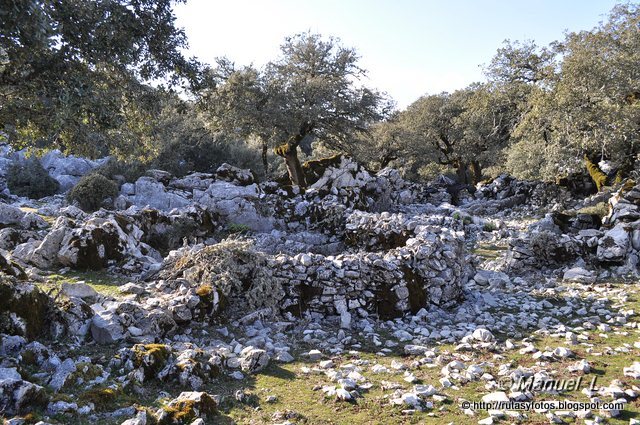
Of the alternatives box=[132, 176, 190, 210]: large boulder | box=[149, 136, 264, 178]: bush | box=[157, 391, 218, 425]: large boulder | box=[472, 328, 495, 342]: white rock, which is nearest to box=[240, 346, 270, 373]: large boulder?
box=[157, 391, 218, 425]: large boulder

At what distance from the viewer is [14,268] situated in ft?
23.6

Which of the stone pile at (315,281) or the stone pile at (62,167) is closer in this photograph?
the stone pile at (315,281)

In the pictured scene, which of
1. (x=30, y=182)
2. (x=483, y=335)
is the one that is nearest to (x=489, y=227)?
(x=483, y=335)

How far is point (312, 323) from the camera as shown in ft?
26.4

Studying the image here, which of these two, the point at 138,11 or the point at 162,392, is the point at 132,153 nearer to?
the point at 138,11

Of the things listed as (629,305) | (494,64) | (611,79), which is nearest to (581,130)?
(611,79)

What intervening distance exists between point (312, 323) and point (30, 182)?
21.2 m

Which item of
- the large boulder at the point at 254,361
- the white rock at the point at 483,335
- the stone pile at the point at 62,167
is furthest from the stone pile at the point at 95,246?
the stone pile at the point at 62,167

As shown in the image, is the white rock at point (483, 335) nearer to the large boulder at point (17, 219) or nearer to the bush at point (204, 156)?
the large boulder at point (17, 219)

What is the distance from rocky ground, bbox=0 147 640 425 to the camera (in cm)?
486

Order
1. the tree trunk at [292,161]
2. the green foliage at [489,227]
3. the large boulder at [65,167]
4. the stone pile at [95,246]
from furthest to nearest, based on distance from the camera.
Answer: the large boulder at [65,167], the tree trunk at [292,161], the green foliage at [489,227], the stone pile at [95,246]

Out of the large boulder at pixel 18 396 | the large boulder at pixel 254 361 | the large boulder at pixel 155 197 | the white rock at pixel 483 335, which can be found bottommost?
the white rock at pixel 483 335

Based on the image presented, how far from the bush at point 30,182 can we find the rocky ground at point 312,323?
8.93 m

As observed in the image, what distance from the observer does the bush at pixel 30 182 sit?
22.5 meters
